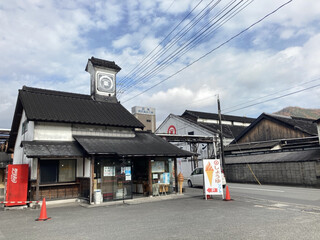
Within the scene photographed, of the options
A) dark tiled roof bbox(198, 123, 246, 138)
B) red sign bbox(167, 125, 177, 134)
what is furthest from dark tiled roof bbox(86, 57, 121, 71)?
red sign bbox(167, 125, 177, 134)

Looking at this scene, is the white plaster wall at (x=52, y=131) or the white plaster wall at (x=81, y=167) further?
the white plaster wall at (x=52, y=131)

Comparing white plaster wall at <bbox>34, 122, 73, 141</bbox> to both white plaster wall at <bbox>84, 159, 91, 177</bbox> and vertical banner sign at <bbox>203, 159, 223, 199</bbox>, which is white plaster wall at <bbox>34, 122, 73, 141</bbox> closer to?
white plaster wall at <bbox>84, 159, 91, 177</bbox>

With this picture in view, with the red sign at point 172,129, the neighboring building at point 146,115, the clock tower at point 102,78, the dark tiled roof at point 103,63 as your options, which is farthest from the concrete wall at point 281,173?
the neighboring building at point 146,115

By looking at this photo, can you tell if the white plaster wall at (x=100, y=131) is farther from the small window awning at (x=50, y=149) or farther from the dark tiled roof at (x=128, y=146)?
the small window awning at (x=50, y=149)

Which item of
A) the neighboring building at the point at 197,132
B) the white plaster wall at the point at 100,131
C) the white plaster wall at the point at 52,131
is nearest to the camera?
the white plaster wall at the point at 52,131

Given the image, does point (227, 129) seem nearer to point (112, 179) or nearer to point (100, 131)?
point (100, 131)

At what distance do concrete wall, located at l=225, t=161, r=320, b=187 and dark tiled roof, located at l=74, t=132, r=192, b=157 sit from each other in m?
9.22

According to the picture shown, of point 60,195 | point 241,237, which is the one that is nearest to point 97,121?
point 60,195

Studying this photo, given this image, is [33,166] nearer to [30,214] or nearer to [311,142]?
[30,214]

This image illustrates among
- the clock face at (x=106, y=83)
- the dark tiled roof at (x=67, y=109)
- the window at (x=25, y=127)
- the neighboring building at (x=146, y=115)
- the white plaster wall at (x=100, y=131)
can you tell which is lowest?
the white plaster wall at (x=100, y=131)

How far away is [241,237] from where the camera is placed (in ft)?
20.0

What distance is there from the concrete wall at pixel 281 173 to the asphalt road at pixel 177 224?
8.62m

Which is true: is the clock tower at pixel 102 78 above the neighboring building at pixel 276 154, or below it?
above

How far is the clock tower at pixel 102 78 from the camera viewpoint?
19.9 m
